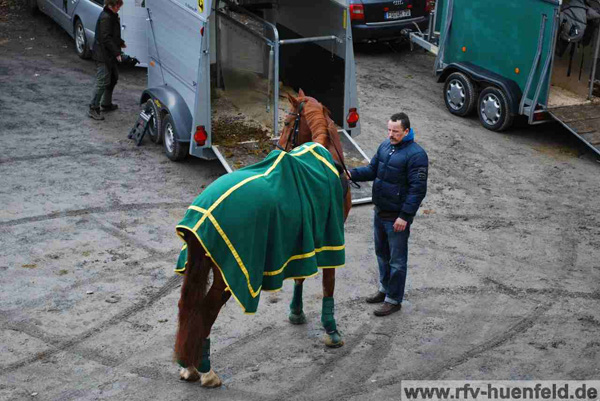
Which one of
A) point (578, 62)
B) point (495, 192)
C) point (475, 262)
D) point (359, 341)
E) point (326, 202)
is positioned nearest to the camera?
point (326, 202)

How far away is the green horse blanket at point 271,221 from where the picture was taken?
19.0 ft

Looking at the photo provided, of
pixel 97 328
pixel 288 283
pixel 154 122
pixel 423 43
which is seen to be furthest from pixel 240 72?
pixel 97 328

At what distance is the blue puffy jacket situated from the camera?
730 cm

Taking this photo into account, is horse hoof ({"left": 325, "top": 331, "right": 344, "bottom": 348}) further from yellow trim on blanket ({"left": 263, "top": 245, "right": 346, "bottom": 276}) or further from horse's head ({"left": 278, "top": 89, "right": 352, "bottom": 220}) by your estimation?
horse's head ({"left": 278, "top": 89, "right": 352, "bottom": 220})

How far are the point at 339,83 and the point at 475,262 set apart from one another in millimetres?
3294

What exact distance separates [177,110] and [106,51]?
7.47ft

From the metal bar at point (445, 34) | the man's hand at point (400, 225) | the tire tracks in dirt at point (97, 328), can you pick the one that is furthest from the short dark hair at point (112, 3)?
the man's hand at point (400, 225)

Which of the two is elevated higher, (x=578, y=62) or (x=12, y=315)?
(x=578, y=62)

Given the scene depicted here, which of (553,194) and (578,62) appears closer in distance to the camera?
(553,194)

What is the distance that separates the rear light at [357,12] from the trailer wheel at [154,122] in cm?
525

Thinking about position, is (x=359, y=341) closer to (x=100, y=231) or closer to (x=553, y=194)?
(x=100, y=231)

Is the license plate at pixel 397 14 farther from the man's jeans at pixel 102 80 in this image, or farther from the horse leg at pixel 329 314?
the horse leg at pixel 329 314

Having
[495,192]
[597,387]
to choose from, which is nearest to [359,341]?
[597,387]

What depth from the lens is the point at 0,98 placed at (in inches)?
521
